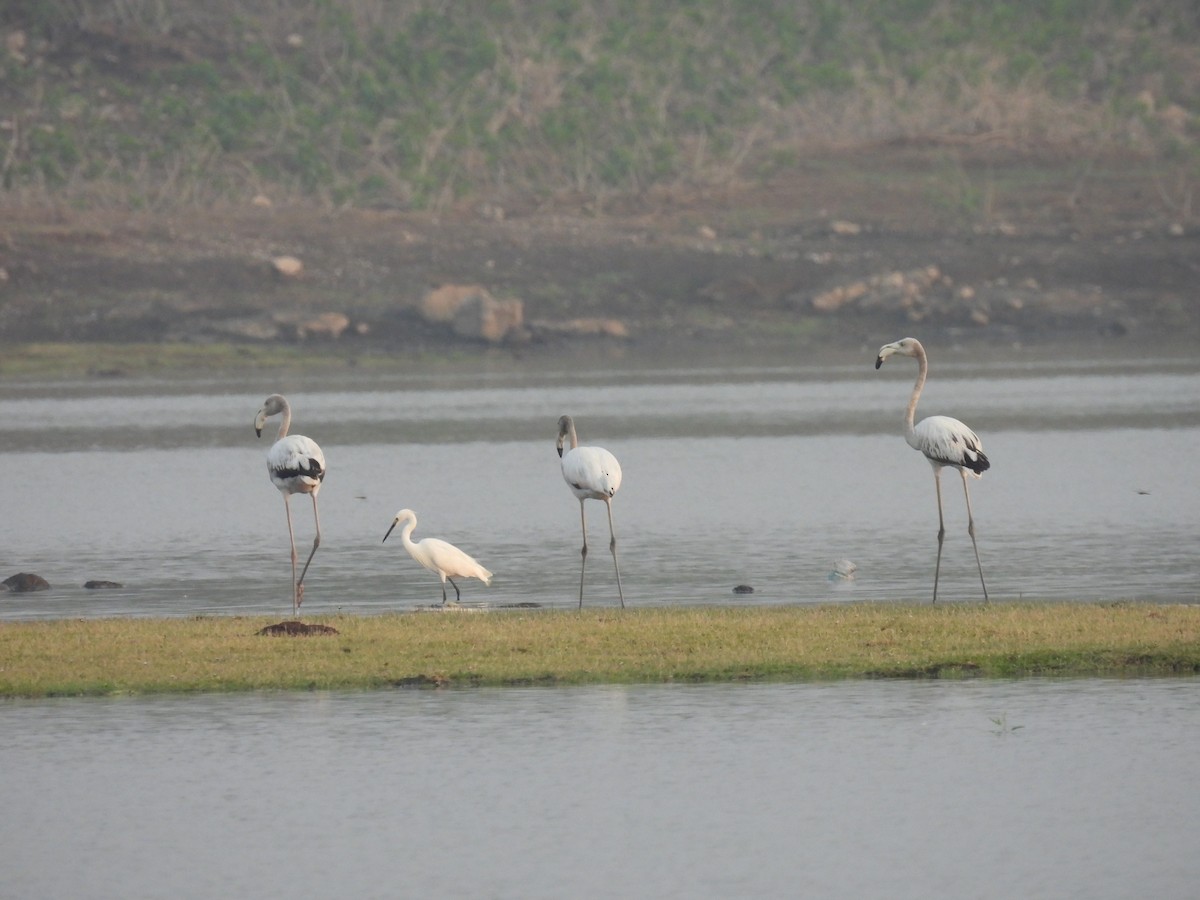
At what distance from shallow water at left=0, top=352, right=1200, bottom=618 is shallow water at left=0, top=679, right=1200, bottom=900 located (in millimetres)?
5092

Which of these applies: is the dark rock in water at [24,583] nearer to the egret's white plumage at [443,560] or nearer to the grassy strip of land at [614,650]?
the egret's white plumage at [443,560]

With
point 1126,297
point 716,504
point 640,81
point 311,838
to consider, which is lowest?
point 311,838

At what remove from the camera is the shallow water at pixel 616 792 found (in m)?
10.1

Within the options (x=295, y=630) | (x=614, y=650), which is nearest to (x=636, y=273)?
(x=295, y=630)

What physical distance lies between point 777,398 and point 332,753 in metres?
34.5

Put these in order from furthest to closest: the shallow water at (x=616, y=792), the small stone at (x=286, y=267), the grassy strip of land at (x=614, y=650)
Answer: the small stone at (x=286, y=267), the grassy strip of land at (x=614, y=650), the shallow water at (x=616, y=792)

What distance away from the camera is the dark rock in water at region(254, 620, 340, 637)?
15656mm

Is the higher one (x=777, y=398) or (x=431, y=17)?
(x=431, y=17)

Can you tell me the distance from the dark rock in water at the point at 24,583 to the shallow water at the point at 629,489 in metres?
0.24

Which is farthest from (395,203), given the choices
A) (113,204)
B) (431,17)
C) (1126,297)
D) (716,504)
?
(716,504)

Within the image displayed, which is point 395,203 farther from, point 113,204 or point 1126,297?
point 1126,297

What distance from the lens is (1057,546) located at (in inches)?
889

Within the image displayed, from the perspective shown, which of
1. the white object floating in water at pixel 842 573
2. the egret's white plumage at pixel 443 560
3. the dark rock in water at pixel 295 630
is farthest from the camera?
the white object floating in water at pixel 842 573

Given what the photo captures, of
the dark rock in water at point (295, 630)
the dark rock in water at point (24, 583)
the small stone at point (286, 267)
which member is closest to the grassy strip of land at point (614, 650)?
the dark rock in water at point (295, 630)
